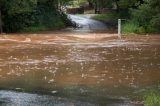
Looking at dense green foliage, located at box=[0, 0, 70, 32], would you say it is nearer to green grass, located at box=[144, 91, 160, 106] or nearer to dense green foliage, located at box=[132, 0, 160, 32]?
dense green foliage, located at box=[132, 0, 160, 32]

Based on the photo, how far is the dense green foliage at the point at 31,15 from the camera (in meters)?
39.4

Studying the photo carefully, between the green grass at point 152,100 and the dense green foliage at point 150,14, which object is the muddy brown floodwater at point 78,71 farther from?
the dense green foliage at point 150,14

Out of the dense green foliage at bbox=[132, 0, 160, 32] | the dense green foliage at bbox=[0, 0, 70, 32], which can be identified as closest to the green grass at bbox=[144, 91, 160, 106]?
the dense green foliage at bbox=[132, 0, 160, 32]

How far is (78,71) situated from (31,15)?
86.4ft

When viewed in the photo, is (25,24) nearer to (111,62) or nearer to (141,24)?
(141,24)

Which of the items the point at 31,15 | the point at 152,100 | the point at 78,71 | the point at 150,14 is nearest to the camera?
the point at 152,100

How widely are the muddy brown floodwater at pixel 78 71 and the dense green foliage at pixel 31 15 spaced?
373 inches

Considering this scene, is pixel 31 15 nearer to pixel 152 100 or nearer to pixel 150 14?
pixel 150 14

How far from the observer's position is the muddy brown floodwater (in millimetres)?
13062

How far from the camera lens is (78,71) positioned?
1802cm

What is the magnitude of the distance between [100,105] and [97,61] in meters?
9.20

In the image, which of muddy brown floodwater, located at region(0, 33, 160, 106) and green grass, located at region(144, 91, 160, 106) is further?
muddy brown floodwater, located at region(0, 33, 160, 106)

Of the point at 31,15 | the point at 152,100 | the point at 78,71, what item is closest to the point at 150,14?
the point at 78,71

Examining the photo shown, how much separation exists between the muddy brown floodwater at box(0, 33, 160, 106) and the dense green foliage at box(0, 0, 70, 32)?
373 inches
